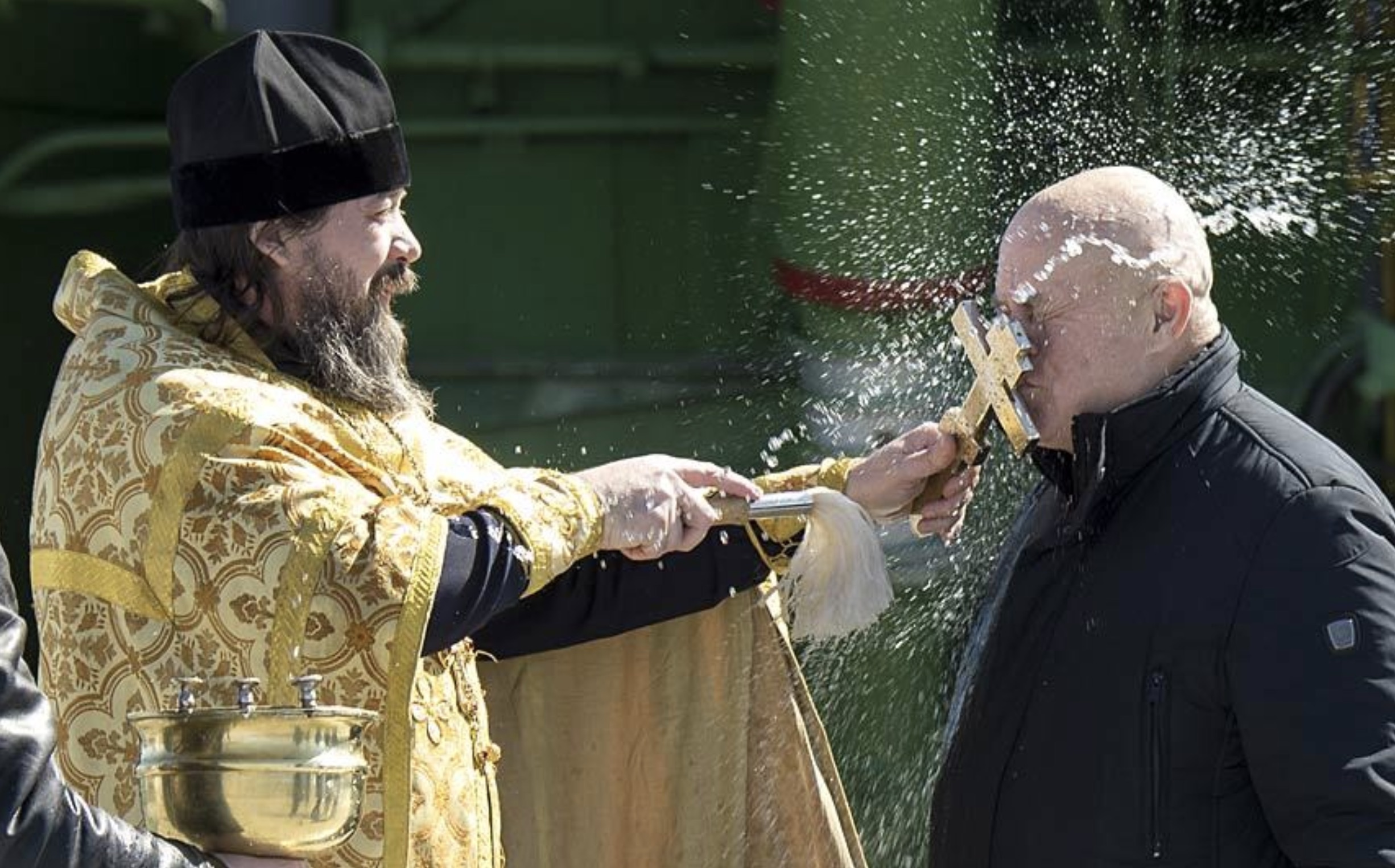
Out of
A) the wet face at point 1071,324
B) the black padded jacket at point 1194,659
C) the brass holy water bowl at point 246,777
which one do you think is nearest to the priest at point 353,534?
the wet face at point 1071,324

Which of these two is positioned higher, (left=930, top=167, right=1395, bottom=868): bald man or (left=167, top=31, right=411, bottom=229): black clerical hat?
(left=167, top=31, right=411, bottom=229): black clerical hat

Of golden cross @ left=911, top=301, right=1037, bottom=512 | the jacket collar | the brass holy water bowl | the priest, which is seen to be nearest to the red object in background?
the priest

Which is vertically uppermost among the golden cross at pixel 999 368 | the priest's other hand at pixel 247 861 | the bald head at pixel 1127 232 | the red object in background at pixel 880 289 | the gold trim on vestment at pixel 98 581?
the bald head at pixel 1127 232

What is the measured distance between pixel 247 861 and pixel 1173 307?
4.67ft

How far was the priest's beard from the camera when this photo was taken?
148 inches

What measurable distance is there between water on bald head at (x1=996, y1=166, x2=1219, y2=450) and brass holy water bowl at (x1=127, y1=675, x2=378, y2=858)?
3.83 feet

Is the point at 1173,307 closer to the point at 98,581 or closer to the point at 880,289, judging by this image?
the point at 98,581

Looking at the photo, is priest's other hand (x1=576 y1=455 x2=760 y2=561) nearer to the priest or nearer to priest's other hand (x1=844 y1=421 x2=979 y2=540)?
the priest

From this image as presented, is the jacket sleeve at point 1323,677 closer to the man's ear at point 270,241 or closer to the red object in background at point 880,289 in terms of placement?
the man's ear at point 270,241

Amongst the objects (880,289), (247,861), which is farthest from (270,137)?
(880,289)

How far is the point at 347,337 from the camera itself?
3.78 m

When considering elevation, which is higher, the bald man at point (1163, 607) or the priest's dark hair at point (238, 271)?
the priest's dark hair at point (238, 271)

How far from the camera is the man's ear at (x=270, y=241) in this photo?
3764 mm

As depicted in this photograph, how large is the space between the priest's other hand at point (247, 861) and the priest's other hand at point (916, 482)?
4.58 feet
